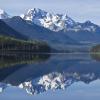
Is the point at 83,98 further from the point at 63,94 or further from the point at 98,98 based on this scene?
the point at 63,94

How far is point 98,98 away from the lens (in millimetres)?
31766

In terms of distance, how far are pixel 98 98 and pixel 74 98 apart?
5.12 feet

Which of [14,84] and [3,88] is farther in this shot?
[14,84]

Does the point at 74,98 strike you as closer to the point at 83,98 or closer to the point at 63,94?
the point at 83,98

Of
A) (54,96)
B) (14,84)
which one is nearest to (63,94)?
(54,96)

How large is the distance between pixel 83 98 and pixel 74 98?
571 millimetres

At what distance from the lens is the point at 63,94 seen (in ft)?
114

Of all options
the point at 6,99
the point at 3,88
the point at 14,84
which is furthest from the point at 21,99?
the point at 14,84

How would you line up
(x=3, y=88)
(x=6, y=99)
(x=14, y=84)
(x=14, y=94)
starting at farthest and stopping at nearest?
(x=14, y=84) → (x=3, y=88) → (x=14, y=94) → (x=6, y=99)

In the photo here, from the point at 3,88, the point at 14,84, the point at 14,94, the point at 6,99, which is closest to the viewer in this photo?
the point at 6,99

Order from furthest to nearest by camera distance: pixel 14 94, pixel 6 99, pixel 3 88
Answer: pixel 3 88, pixel 14 94, pixel 6 99

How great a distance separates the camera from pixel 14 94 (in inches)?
1355

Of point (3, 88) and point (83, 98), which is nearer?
point (83, 98)

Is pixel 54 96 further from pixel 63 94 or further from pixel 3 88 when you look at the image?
pixel 3 88
